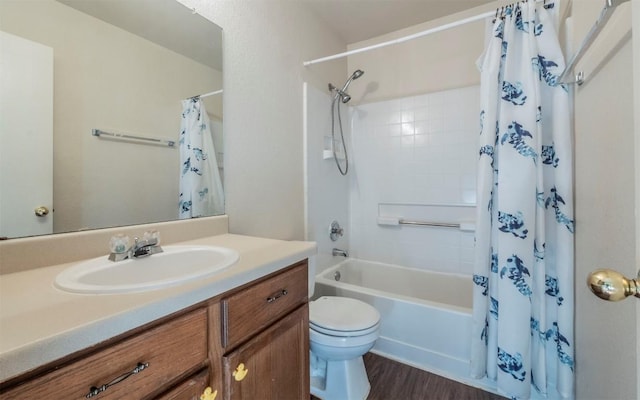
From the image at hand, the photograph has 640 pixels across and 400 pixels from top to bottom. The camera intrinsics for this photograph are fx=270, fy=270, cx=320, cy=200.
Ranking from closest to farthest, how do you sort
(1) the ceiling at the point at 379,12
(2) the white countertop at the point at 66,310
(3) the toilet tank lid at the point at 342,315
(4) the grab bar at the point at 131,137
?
(2) the white countertop at the point at 66,310 < (4) the grab bar at the point at 131,137 < (3) the toilet tank lid at the point at 342,315 < (1) the ceiling at the point at 379,12

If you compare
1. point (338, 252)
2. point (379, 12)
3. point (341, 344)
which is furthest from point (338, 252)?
point (379, 12)

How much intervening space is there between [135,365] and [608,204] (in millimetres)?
1377

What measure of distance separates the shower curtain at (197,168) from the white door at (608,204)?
1320 mm

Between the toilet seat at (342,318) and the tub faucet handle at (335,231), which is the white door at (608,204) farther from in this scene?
the tub faucet handle at (335,231)

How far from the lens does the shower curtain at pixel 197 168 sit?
1.18m

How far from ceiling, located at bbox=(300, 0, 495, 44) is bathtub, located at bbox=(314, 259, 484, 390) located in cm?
194

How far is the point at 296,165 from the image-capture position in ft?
6.01

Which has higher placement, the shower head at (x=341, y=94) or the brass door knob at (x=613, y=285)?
the shower head at (x=341, y=94)

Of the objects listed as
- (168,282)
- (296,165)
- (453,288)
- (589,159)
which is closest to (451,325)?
(453,288)

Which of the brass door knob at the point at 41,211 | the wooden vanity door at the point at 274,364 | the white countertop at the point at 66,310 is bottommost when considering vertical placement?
the wooden vanity door at the point at 274,364

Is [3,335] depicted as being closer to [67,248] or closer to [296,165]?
[67,248]

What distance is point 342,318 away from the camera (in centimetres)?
137

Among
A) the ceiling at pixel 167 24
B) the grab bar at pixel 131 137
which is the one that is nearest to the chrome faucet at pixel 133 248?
the grab bar at pixel 131 137

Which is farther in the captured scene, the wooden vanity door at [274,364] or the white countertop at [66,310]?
the wooden vanity door at [274,364]
